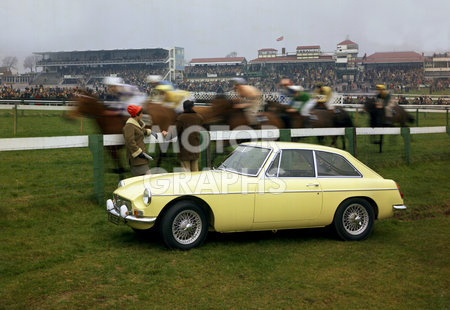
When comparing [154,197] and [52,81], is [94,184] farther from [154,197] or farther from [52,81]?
[52,81]

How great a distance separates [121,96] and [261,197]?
5742 mm

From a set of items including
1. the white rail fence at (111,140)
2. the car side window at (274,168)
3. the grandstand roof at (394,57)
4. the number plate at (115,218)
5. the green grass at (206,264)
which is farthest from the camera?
the grandstand roof at (394,57)

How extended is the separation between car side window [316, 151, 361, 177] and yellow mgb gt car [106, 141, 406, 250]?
0.05 feet

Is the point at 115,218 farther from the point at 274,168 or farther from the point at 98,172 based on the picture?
the point at 98,172

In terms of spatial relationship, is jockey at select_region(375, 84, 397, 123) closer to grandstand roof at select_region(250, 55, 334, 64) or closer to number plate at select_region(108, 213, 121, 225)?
number plate at select_region(108, 213, 121, 225)

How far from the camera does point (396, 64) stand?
84.9 m

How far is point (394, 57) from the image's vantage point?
86938 mm

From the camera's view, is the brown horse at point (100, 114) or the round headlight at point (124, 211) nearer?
the round headlight at point (124, 211)

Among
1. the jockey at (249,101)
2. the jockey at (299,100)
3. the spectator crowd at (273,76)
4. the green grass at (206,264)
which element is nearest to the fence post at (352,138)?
the jockey at (299,100)

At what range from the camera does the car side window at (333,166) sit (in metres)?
6.99

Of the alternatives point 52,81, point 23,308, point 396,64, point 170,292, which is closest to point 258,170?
point 170,292

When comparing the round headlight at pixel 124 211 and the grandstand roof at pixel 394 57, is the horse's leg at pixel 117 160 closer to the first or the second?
the round headlight at pixel 124 211

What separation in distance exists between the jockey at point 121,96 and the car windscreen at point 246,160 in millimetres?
4433

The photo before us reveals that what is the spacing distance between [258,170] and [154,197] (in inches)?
57.6
